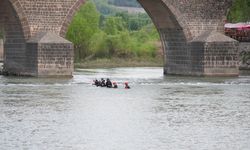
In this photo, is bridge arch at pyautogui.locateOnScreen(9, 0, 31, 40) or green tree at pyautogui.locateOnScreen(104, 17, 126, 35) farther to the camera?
green tree at pyautogui.locateOnScreen(104, 17, 126, 35)

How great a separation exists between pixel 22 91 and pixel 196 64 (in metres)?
15.6

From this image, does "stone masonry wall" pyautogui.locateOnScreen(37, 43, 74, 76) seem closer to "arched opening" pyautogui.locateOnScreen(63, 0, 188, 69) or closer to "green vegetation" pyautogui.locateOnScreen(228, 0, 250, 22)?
"arched opening" pyautogui.locateOnScreen(63, 0, 188, 69)

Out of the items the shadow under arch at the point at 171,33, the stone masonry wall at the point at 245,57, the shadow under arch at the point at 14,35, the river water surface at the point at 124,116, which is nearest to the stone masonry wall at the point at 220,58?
the shadow under arch at the point at 171,33

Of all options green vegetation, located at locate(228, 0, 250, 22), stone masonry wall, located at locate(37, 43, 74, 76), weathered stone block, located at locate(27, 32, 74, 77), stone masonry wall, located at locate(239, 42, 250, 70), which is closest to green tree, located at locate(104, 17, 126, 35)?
green vegetation, located at locate(228, 0, 250, 22)

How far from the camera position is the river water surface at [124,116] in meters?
24.9

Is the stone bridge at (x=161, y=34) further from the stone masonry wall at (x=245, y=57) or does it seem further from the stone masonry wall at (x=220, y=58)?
the stone masonry wall at (x=245, y=57)

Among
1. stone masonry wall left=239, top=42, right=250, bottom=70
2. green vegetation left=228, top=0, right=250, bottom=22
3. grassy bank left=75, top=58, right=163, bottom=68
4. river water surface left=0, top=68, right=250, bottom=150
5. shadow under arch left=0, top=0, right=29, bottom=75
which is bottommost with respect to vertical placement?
grassy bank left=75, top=58, right=163, bottom=68

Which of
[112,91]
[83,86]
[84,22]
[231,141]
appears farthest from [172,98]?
[84,22]

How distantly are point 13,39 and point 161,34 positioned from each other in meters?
9.25

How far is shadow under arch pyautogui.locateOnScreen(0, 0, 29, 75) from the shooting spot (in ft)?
162

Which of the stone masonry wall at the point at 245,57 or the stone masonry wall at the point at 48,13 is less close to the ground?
the stone masonry wall at the point at 48,13

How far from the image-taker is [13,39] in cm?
5244

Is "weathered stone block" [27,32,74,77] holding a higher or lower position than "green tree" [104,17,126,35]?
lower

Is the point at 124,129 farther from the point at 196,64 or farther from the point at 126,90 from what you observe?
the point at 196,64
